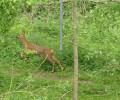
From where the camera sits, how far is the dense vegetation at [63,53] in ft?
16.8

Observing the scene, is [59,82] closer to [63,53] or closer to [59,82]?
[59,82]

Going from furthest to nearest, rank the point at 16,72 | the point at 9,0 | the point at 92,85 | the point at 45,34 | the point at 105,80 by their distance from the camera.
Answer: the point at 45,34
the point at 16,72
the point at 105,80
the point at 92,85
the point at 9,0

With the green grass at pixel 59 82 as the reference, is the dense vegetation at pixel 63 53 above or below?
→ above

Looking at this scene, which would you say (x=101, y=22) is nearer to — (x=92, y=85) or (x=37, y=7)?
(x=92, y=85)

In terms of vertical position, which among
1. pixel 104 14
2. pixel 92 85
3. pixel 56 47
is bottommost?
pixel 92 85

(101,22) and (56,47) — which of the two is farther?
(56,47)

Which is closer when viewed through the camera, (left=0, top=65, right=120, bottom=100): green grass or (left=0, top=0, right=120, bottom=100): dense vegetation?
(left=0, top=0, right=120, bottom=100): dense vegetation

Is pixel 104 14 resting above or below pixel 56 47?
above

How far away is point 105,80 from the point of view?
34.2 feet

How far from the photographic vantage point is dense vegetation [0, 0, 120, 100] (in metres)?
5.12

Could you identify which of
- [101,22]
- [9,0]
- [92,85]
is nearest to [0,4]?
[9,0]

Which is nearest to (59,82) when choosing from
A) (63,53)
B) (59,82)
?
(59,82)

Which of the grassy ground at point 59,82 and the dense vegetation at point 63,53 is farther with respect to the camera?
the grassy ground at point 59,82

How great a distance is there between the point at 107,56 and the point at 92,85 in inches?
186
